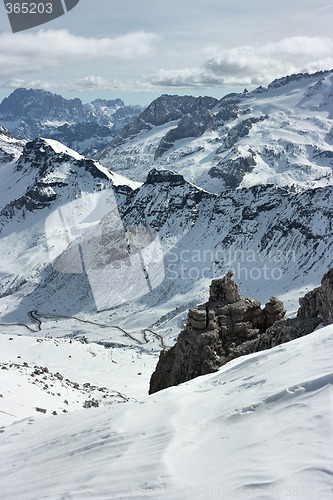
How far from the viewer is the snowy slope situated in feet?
24.4

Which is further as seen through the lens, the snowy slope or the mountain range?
the mountain range

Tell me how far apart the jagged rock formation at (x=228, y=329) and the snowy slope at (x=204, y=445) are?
311 inches

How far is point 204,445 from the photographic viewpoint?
9.20 meters

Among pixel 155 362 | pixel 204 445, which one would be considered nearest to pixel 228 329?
pixel 204 445

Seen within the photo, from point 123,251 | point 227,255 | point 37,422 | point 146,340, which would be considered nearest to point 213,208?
point 227,255

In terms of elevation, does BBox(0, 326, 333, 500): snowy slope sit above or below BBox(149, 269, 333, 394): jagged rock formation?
above

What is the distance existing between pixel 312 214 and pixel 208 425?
106 m

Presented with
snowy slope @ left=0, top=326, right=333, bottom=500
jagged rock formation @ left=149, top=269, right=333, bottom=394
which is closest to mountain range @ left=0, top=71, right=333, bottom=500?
snowy slope @ left=0, top=326, right=333, bottom=500

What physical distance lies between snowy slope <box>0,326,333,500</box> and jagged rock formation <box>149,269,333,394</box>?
7904 millimetres

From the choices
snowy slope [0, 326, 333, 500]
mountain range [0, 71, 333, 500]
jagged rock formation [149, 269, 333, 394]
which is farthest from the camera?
jagged rock formation [149, 269, 333, 394]

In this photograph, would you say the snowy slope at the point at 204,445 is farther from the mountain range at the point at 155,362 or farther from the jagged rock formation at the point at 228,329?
the jagged rock formation at the point at 228,329

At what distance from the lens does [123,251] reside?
127688 mm

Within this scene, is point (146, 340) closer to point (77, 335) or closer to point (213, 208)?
point (77, 335)

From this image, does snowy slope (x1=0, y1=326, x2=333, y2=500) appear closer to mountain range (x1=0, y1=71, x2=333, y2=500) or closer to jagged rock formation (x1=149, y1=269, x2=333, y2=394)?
mountain range (x1=0, y1=71, x2=333, y2=500)
